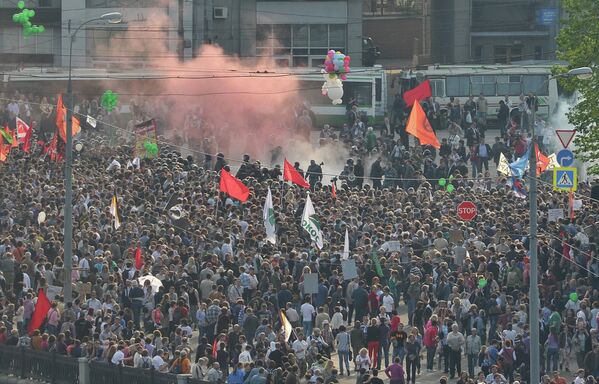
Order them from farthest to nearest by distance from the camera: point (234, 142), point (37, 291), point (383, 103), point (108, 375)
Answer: point (383, 103) → point (234, 142) → point (37, 291) → point (108, 375)

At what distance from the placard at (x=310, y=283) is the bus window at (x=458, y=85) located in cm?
3090

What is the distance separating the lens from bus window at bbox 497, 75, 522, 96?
6384 centimetres

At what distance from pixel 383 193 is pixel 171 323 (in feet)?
34.0

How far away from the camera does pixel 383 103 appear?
6356cm

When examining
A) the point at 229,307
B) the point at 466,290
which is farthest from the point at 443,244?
the point at 229,307

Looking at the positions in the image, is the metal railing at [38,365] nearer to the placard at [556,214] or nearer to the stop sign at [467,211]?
the stop sign at [467,211]

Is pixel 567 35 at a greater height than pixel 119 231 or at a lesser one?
greater

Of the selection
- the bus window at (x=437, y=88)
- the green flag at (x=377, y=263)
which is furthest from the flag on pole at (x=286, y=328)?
the bus window at (x=437, y=88)

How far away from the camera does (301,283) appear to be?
3469 cm

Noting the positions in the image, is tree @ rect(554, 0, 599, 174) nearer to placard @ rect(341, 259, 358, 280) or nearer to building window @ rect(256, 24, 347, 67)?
placard @ rect(341, 259, 358, 280)

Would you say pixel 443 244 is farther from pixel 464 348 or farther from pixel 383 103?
pixel 383 103

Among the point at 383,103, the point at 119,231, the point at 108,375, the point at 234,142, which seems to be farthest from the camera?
the point at 383,103

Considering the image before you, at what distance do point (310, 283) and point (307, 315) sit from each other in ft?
2.98

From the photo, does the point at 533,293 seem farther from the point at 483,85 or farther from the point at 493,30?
the point at 493,30
